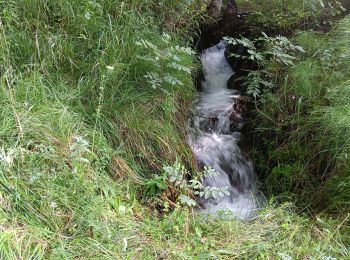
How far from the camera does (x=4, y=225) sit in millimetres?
1700

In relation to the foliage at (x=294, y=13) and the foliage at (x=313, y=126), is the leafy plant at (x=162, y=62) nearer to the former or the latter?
the foliage at (x=313, y=126)

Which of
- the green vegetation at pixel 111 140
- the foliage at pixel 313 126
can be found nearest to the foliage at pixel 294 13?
the foliage at pixel 313 126

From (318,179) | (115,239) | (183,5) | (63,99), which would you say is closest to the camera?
(115,239)

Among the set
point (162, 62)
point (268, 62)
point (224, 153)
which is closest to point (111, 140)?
point (162, 62)

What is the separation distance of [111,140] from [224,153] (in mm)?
1351

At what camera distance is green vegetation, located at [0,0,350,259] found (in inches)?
74.8

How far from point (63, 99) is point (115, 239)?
3.84ft

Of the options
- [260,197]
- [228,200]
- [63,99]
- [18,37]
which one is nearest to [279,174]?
[260,197]

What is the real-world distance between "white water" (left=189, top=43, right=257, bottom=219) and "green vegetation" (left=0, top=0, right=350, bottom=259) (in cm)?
32

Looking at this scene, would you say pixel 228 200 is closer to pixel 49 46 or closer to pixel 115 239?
pixel 115 239

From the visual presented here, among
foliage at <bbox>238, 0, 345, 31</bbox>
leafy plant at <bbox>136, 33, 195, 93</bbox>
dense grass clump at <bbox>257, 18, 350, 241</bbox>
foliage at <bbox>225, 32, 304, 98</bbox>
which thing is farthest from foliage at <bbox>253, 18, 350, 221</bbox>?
leafy plant at <bbox>136, 33, 195, 93</bbox>

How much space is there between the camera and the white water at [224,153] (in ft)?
10.3

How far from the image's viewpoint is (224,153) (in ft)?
11.6

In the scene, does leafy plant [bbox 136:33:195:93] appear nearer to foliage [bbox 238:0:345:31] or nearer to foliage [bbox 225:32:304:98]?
foliage [bbox 225:32:304:98]
